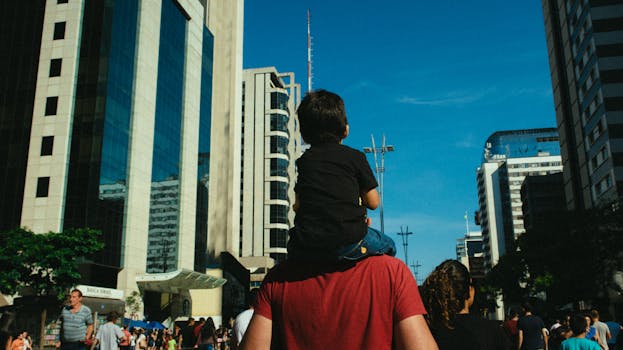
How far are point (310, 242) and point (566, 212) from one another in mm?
45500

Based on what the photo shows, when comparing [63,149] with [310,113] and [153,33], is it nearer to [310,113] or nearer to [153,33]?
[153,33]

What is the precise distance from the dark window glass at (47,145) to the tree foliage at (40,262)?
36.0ft

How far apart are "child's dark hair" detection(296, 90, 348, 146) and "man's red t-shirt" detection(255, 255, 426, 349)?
0.56 m

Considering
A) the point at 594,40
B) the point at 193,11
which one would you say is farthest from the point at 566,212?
the point at 193,11

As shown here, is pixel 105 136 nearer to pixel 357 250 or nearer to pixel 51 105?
pixel 51 105

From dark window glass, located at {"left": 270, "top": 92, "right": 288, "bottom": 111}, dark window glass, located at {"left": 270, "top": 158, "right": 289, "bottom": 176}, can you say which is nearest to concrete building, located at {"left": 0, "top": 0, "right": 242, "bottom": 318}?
dark window glass, located at {"left": 270, "top": 158, "right": 289, "bottom": 176}

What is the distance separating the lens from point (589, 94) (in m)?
58.1

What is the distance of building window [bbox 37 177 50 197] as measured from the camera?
136 ft

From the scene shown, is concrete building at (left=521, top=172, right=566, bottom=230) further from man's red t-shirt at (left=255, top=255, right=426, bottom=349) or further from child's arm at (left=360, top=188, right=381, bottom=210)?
man's red t-shirt at (left=255, top=255, right=426, bottom=349)

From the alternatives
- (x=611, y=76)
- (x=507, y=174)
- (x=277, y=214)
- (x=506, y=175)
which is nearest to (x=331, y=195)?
(x=611, y=76)

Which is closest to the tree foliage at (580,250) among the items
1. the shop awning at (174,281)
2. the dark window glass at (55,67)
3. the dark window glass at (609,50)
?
the dark window glass at (609,50)

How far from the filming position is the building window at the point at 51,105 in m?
43.2

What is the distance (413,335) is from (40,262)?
33.9 meters

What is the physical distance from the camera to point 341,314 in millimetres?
1977
